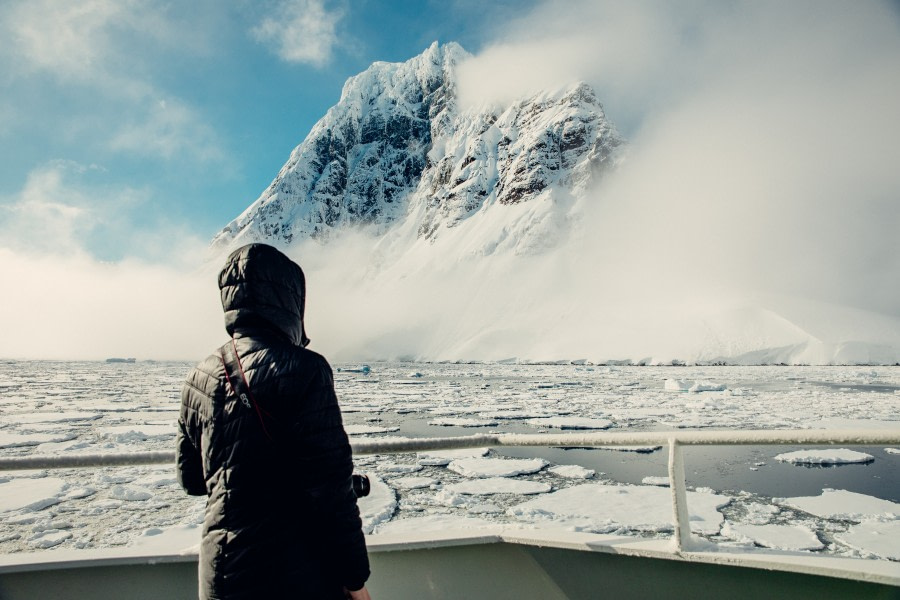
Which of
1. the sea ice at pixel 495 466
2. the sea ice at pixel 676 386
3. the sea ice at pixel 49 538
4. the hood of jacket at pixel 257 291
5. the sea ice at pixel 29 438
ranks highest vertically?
the hood of jacket at pixel 257 291

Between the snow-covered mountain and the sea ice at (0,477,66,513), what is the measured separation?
60493mm

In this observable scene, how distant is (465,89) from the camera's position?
495ft

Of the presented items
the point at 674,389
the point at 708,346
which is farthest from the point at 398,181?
the point at 674,389

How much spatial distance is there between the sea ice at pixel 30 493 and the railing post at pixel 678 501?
7.76 metres

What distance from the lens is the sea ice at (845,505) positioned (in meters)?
5.49

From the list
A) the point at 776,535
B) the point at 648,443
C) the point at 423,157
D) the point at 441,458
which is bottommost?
the point at 441,458

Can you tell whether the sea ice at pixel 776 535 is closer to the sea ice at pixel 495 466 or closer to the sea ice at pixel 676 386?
the sea ice at pixel 495 466

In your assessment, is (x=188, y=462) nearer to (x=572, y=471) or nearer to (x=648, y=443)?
(x=648, y=443)

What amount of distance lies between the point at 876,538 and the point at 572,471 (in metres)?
3.96

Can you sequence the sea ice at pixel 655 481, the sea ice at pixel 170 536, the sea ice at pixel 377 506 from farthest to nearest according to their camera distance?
the sea ice at pixel 655 481, the sea ice at pixel 377 506, the sea ice at pixel 170 536

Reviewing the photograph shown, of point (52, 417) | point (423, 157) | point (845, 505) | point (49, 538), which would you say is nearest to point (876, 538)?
point (845, 505)

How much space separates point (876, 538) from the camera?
469 cm

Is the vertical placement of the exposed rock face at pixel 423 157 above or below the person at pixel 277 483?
above

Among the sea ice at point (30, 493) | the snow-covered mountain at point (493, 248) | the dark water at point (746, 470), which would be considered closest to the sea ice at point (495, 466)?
the dark water at point (746, 470)
